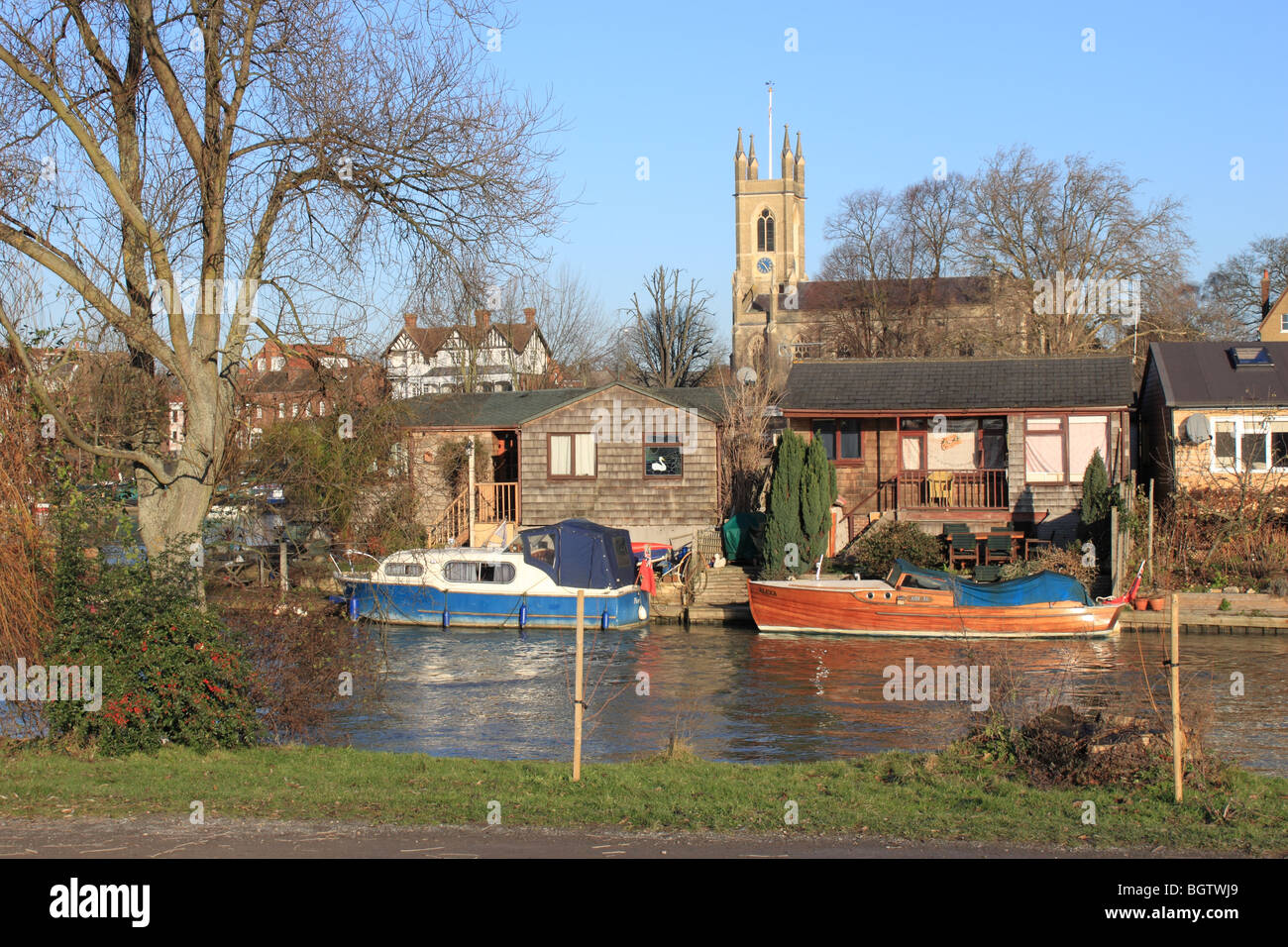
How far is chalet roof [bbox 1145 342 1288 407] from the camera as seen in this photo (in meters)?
32.6

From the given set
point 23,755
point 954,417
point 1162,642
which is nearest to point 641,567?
point 954,417

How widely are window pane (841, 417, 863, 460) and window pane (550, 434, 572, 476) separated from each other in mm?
8072

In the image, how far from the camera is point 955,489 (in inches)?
1329

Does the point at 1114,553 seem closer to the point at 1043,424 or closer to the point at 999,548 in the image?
the point at 999,548

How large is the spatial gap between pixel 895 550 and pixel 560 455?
1067 cm

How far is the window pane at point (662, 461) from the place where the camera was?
3569cm

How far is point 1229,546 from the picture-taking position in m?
29.3

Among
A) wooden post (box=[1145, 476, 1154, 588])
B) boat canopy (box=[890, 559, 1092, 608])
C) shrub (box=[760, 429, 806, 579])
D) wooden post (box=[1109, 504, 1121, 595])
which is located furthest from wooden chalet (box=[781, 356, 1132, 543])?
boat canopy (box=[890, 559, 1092, 608])

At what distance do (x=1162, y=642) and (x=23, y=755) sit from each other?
22618 mm

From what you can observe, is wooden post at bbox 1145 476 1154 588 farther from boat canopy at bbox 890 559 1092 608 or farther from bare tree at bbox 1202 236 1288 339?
Result: bare tree at bbox 1202 236 1288 339

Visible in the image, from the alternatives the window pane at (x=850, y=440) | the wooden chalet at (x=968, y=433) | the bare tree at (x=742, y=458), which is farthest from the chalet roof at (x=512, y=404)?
the window pane at (x=850, y=440)

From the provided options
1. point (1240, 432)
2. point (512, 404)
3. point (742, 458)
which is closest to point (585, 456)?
point (512, 404)

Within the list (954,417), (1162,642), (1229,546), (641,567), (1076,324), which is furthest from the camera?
(1076,324)
